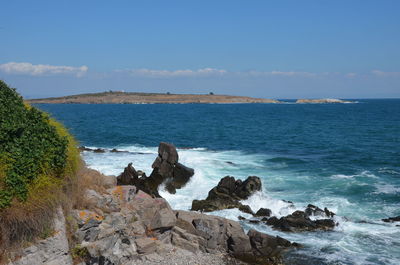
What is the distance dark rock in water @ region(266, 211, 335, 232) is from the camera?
2181 cm

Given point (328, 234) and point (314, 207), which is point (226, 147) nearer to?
point (314, 207)

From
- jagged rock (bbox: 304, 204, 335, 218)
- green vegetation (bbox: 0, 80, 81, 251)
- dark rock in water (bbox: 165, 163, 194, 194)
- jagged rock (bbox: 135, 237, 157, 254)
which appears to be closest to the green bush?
green vegetation (bbox: 0, 80, 81, 251)

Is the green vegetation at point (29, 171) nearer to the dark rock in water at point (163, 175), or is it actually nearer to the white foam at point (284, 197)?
the white foam at point (284, 197)

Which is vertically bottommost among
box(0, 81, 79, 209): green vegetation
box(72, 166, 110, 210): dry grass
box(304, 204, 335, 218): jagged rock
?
box(304, 204, 335, 218): jagged rock

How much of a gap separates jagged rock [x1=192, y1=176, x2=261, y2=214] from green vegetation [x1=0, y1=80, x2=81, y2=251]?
1135cm

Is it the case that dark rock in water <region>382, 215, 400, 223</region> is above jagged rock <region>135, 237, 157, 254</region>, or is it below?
below

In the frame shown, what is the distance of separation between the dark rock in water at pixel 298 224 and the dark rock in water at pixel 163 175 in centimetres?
960

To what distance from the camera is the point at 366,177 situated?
112 ft

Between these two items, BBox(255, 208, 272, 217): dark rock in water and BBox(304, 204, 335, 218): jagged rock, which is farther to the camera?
BBox(255, 208, 272, 217): dark rock in water

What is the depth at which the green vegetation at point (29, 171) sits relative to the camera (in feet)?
38.3

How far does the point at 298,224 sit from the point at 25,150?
15.2 meters

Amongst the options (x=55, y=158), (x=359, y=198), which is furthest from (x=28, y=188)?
(x=359, y=198)

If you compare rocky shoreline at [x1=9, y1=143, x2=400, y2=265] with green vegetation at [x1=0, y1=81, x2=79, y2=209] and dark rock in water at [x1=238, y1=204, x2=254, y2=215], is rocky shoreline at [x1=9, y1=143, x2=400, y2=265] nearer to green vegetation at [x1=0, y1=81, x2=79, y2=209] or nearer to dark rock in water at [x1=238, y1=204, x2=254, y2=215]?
dark rock in water at [x1=238, y1=204, x2=254, y2=215]

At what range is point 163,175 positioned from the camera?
31078mm
